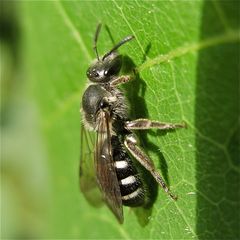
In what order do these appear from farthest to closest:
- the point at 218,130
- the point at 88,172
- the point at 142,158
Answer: the point at 88,172
the point at 142,158
the point at 218,130

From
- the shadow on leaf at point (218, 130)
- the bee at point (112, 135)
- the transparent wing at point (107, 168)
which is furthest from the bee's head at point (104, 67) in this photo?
the shadow on leaf at point (218, 130)

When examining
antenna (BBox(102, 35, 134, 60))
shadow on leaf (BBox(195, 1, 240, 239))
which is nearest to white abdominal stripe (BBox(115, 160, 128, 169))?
antenna (BBox(102, 35, 134, 60))

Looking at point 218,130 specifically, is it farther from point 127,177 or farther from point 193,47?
point 127,177

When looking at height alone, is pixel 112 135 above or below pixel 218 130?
below

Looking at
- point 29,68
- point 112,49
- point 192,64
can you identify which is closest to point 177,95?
point 192,64

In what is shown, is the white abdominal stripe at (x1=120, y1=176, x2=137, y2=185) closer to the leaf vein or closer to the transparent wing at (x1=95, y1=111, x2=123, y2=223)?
the transparent wing at (x1=95, y1=111, x2=123, y2=223)

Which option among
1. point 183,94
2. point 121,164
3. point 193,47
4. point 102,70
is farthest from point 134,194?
point 193,47

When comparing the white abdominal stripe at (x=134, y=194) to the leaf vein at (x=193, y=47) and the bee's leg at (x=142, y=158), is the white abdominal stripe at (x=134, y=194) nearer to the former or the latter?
the bee's leg at (x=142, y=158)

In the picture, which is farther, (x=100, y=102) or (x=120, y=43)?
(x=100, y=102)

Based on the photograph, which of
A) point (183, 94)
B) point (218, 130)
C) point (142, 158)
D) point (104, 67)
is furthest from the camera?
point (104, 67)
